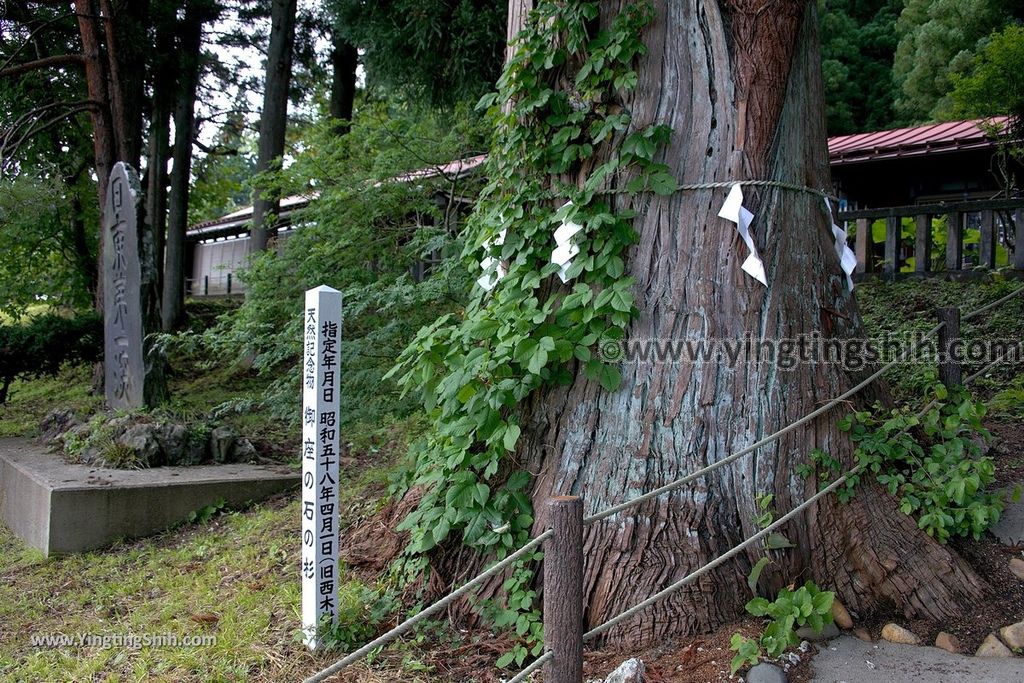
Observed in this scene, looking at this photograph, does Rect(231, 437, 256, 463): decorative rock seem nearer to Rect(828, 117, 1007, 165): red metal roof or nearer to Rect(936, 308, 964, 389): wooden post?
Rect(936, 308, 964, 389): wooden post

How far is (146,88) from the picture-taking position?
13.7 metres

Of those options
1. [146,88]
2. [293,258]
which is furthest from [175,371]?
[293,258]

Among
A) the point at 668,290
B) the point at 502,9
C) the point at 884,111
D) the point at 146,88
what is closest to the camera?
the point at 668,290

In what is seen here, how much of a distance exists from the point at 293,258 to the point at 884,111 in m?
18.5

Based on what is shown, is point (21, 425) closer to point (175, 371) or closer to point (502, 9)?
point (175, 371)

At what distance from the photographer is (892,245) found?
8.61 metres

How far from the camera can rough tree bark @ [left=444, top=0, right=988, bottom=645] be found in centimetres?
357

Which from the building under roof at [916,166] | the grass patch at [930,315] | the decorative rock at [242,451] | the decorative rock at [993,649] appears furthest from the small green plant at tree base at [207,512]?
the building under roof at [916,166]

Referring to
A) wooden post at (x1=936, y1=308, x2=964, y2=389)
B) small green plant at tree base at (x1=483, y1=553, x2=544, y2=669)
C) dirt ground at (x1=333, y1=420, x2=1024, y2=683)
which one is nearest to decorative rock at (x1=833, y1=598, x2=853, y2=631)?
dirt ground at (x1=333, y1=420, x2=1024, y2=683)

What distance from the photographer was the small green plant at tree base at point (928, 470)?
369 centimetres

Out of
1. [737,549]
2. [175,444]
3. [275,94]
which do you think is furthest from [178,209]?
[737,549]

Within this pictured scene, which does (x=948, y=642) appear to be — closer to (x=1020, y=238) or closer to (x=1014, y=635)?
(x=1014, y=635)

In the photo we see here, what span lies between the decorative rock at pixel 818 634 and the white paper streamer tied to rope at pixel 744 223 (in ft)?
5.29

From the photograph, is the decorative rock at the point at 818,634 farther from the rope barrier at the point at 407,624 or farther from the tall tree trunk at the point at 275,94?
the tall tree trunk at the point at 275,94
